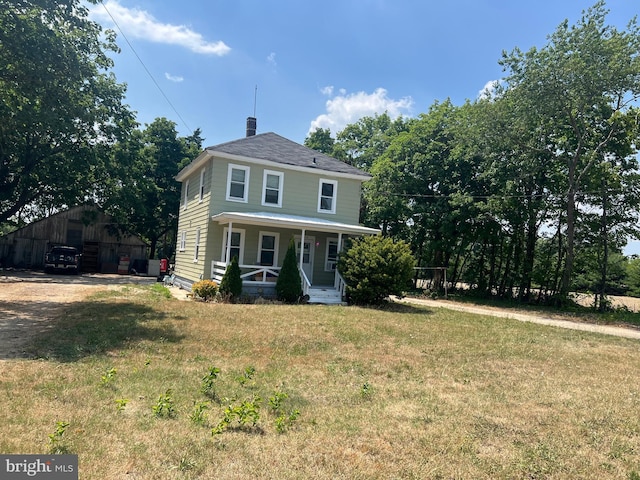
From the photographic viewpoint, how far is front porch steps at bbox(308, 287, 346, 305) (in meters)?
14.8

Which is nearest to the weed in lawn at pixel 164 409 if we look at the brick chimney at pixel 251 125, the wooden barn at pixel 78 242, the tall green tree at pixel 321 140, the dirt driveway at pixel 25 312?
the dirt driveway at pixel 25 312

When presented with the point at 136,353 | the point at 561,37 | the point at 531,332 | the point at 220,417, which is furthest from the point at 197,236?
the point at 561,37

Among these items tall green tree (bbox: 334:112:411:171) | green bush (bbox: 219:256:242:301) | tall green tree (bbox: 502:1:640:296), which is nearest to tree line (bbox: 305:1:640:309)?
tall green tree (bbox: 502:1:640:296)

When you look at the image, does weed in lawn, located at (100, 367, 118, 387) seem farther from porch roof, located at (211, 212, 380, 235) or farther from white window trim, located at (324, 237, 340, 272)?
white window trim, located at (324, 237, 340, 272)

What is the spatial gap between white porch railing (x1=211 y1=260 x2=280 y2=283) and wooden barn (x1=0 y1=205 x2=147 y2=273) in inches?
568

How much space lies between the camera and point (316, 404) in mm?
4672

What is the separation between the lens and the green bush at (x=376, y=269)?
556 inches

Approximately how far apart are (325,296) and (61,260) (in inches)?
673

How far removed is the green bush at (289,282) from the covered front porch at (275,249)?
477 millimetres

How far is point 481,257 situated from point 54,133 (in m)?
25.3

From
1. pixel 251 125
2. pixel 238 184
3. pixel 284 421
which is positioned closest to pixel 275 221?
pixel 238 184

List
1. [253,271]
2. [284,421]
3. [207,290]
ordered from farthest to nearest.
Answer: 1. [253,271]
2. [207,290]
3. [284,421]

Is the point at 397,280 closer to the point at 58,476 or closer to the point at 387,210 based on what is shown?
the point at 387,210

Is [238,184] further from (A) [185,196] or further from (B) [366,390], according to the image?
(B) [366,390]
